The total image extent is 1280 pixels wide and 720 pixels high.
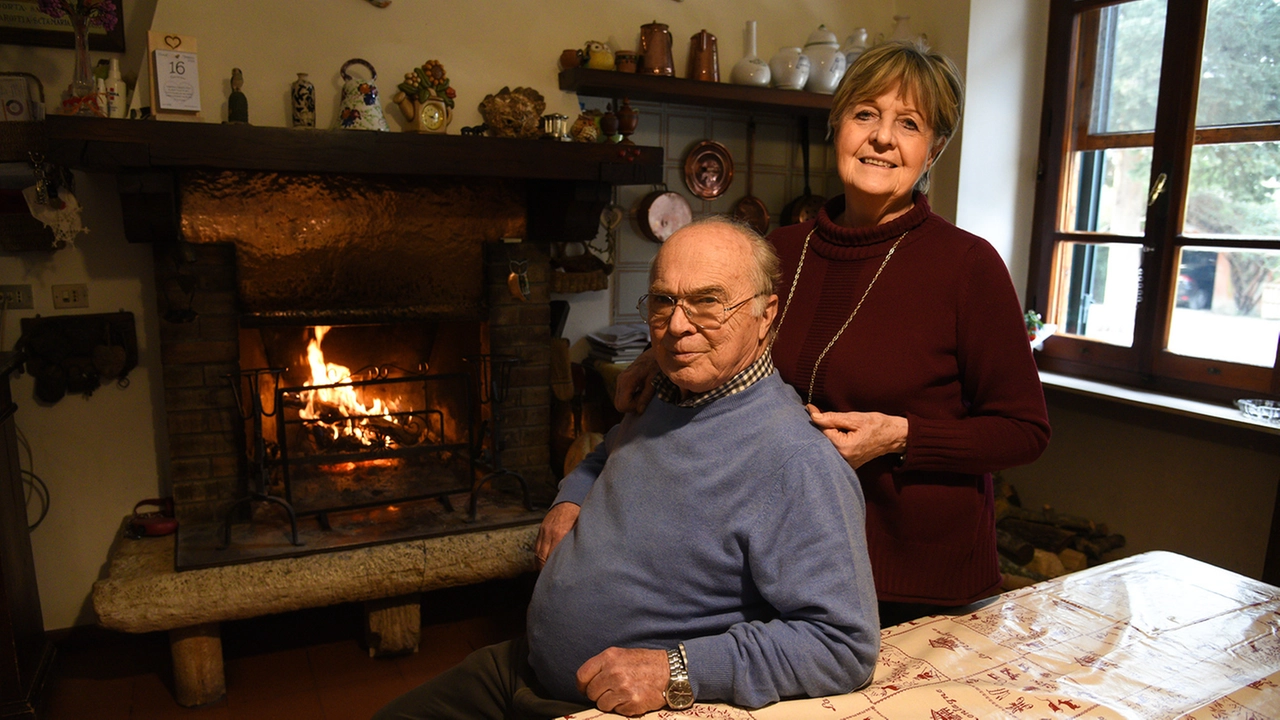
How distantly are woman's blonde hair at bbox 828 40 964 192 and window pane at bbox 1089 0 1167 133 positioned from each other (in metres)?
1.93

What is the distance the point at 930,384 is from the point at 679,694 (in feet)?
1.98

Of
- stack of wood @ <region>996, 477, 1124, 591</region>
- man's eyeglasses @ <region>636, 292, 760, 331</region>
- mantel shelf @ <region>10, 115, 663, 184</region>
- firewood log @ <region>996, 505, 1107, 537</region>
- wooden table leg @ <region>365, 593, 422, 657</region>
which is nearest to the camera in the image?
man's eyeglasses @ <region>636, 292, 760, 331</region>

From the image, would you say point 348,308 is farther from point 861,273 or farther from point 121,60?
point 861,273

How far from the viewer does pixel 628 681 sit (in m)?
1.06

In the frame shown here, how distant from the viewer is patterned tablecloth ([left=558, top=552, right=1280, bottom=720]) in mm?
1062

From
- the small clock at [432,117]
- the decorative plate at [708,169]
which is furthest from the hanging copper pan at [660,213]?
the small clock at [432,117]

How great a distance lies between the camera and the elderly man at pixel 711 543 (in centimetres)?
105

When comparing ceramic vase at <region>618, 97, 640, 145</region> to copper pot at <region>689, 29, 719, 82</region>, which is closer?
ceramic vase at <region>618, 97, 640, 145</region>

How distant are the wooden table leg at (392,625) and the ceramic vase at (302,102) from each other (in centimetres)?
140

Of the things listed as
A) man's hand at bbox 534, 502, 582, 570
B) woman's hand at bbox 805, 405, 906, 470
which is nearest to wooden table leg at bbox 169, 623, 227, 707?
man's hand at bbox 534, 502, 582, 570

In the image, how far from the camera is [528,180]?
2779mm

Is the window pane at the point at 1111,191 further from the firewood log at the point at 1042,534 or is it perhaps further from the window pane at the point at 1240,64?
the firewood log at the point at 1042,534

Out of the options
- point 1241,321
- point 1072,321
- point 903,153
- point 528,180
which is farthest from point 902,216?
point 1072,321

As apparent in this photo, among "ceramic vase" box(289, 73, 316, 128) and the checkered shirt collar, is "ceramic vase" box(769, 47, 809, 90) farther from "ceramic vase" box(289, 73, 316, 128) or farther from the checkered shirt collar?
the checkered shirt collar
